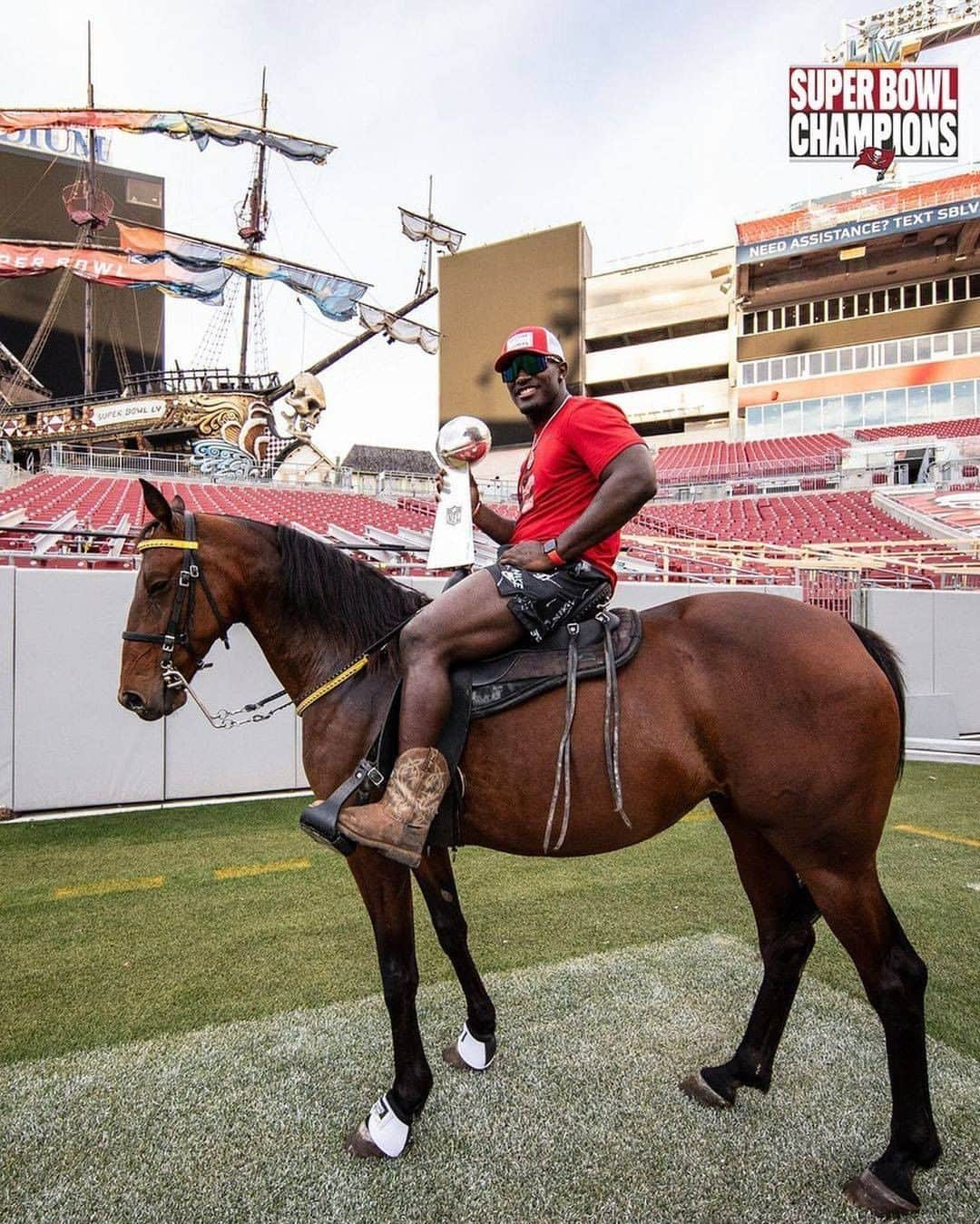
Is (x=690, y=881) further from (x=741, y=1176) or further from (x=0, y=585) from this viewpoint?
(x=0, y=585)

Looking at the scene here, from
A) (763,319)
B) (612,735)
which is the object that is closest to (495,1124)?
(612,735)

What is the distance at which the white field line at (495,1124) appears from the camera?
5.95 ft

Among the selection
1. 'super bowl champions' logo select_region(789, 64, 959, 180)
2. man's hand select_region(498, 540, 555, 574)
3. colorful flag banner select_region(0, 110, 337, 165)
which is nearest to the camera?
man's hand select_region(498, 540, 555, 574)

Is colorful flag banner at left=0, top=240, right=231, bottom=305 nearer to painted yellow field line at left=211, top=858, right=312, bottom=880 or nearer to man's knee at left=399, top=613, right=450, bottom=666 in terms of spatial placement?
painted yellow field line at left=211, top=858, right=312, bottom=880

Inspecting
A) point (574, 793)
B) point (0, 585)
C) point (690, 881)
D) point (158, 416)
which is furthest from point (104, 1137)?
point (158, 416)

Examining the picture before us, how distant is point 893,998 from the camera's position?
1936 mm

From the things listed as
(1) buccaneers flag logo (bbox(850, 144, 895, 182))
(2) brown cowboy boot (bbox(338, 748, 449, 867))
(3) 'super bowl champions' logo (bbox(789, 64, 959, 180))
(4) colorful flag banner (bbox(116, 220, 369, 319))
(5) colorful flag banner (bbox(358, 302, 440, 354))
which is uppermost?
(3) 'super bowl champions' logo (bbox(789, 64, 959, 180))

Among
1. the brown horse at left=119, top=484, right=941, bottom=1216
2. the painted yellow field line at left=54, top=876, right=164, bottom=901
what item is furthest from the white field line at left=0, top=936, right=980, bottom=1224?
the painted yellow field line at left=54, top=876, right=164, bottom=901

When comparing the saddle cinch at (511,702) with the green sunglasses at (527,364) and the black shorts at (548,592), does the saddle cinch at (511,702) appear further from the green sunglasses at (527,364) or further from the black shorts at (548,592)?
the green sunglasses at (527,364)

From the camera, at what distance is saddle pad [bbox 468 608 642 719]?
2092mm

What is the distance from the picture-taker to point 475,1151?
2018 millimetres

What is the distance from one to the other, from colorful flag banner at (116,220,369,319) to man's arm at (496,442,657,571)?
28.9 meters

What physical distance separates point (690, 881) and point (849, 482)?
27228 mm

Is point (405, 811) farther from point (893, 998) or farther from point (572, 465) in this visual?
point (893, 998)
